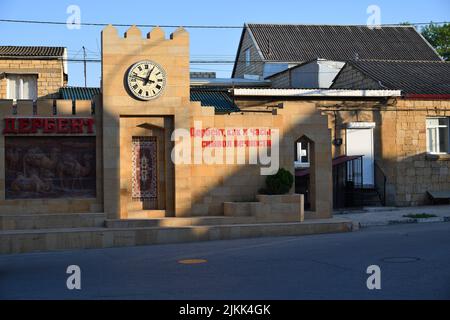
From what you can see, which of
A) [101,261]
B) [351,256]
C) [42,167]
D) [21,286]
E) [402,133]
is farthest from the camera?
[402,133]

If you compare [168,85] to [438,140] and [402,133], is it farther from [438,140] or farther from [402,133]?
[438,140]

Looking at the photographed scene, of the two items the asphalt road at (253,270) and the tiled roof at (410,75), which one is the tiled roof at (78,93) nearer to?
the tiled roof at (410,75)

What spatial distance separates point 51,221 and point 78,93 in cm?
1241

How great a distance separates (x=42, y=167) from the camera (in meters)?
19.8

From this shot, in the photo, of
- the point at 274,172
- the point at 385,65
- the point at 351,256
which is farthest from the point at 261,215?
the point at 385,65

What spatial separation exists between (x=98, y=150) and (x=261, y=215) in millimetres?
5293

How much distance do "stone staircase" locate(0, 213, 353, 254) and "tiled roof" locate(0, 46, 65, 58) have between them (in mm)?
17960

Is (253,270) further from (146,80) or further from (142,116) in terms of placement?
(146,80)

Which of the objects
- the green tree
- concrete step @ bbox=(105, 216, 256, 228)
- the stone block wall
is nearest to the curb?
concrete step @ bbox=(105, 216, 256, 228)

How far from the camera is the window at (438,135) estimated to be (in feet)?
90.3

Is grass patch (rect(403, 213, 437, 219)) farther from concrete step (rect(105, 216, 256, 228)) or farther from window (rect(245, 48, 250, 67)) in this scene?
window (rect(245, 48, 250, 67))

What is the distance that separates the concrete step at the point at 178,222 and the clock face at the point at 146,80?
3.85 metres

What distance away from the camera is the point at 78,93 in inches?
1200

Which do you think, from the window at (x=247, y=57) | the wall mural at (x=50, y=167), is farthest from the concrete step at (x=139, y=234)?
the window at (x=247, y=57)
